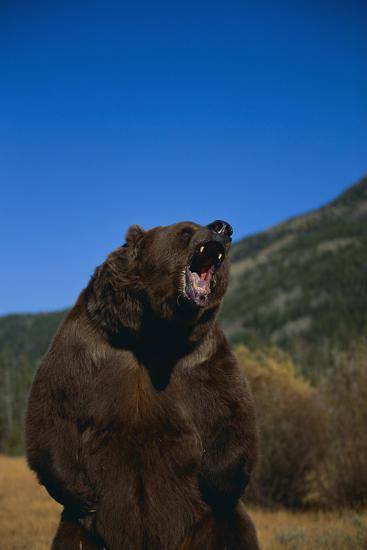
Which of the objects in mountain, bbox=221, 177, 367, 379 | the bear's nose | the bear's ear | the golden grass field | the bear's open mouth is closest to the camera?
the bear's open mouth

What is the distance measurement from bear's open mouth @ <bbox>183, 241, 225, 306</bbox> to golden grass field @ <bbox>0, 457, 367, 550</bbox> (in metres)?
4.42

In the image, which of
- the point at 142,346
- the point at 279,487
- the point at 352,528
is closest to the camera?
the point at 142,346

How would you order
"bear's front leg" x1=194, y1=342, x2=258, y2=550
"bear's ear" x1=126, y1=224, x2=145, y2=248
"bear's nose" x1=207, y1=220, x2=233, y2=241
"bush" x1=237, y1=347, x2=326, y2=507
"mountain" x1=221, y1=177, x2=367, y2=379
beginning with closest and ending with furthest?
"bear's front leg" x1=194, y1=342, x2=258, y2=550, "bear's nose" x1=207, y1=220, x2=233, y2=241, "bear's ear" x1=126, y1=224, x2=145, y2=248, "bush" x1=237, y1=347, x2=326, y2=507, "mountain" x1=221, y1=177, x2=367, y2=379

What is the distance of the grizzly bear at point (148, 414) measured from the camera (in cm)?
389

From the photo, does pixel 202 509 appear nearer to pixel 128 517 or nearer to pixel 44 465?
pixel 128 517

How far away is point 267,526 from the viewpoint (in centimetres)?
1121

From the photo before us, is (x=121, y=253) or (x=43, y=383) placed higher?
(x=121, y=253)

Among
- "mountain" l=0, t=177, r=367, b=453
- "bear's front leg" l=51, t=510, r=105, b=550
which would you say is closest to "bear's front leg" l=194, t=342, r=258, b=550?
"bear's front leg" l=51, t=510, r=105, b=550

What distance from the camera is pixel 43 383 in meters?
4.01

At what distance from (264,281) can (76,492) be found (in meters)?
192

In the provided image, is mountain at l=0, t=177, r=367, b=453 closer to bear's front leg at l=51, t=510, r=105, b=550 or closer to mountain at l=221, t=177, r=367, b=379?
mountain at l=221, t=177, r=367, b=379

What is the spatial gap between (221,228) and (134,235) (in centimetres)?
64

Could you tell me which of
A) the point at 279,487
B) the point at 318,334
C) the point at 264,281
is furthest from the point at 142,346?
the point at 264,281

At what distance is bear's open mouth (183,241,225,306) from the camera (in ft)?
13.6
